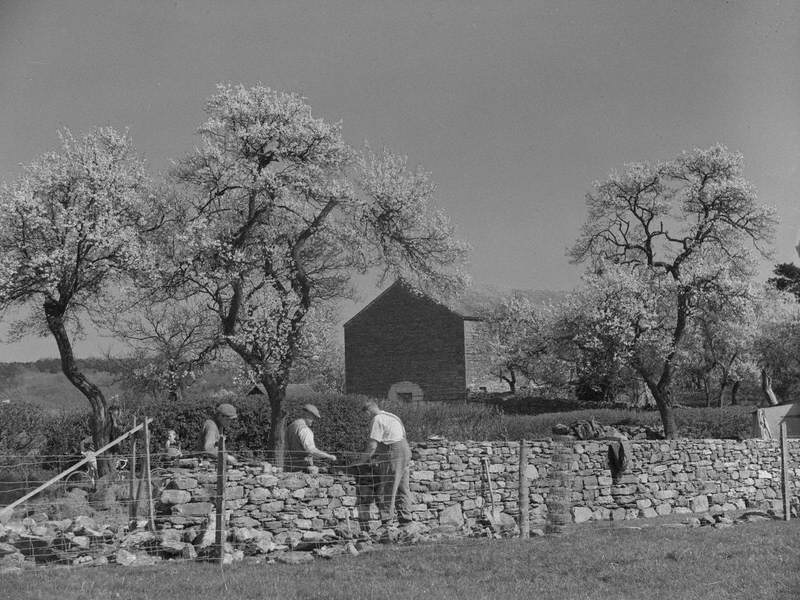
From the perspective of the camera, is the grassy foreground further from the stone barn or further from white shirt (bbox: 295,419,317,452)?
the stone barn

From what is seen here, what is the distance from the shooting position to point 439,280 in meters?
26.3

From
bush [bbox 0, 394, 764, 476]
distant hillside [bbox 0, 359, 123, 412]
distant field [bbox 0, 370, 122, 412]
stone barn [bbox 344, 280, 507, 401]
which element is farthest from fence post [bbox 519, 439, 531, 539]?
distant field [bbox 0, 370, 122, 412]

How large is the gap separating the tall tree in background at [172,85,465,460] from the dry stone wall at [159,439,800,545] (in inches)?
285

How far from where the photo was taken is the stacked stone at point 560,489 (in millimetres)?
13453

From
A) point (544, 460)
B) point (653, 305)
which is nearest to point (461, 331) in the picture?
point (653, 305)

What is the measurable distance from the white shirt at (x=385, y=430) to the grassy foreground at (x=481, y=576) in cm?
203

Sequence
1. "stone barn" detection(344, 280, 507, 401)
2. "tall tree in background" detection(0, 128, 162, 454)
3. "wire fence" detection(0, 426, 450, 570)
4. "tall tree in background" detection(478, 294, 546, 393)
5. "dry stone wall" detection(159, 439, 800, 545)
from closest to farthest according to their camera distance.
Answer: "wire fence" detection(0, 426, 450, 570) < "dry stone wall" detection(159, 439, 800, 545) < "tall tree in background" detection(0, 128, 162, 454) < "stone barn" detection(344, 280, 507, 401) < "tall tree in background" detection(478, 294, 546, 393)

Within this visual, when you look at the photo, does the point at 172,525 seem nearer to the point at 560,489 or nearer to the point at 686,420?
the point at 560,489

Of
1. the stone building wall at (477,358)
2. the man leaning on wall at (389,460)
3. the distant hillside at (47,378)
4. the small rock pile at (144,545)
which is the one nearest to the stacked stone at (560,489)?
the man leaning on wall at (389,460)

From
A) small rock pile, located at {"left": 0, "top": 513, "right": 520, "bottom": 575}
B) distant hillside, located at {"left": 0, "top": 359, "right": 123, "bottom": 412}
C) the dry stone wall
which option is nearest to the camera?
small rock pile, located at {"left": 0, "top": 513, "right": 520, "bottom": 575}

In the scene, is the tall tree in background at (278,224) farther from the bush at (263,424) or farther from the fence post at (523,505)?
the fence post at (523,505)

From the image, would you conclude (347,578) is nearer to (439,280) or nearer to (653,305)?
(439,280)

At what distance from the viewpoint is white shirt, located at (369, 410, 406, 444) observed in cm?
1294

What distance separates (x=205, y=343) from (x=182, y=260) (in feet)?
11.2
